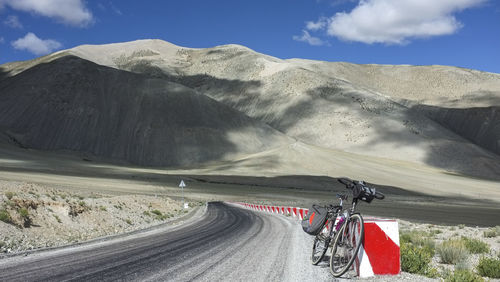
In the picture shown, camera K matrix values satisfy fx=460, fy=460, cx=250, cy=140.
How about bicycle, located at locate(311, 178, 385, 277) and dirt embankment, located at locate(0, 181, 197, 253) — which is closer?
bicycle, located at locate(311, 178, 385, 277)

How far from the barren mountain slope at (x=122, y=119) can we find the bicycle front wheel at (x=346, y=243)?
112529mm

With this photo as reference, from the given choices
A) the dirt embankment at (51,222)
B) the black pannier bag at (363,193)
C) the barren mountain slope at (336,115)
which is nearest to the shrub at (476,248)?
the black pannier bag at (363,193)

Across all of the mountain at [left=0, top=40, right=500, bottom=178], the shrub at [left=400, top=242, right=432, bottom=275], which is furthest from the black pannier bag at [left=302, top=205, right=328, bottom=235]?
the mountain at [left=0, top=40, right=500, bottom=178]

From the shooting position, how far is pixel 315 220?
9109 mm

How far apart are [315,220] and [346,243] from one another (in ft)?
3.89

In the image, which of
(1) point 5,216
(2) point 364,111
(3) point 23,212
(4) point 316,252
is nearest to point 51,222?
(3) point 23,212

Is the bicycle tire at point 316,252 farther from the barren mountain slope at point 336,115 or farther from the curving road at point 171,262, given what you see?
the barren mountain slope at point 336,115

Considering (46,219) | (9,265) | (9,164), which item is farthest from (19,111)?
(9,265)

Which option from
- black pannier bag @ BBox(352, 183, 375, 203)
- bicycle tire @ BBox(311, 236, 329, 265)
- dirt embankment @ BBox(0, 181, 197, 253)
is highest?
black pannier bag @ BBox(352, 183, 375, 203)

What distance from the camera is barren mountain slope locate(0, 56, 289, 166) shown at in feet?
400

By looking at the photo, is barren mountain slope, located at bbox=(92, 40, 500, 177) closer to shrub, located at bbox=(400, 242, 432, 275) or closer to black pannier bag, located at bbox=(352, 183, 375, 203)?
shrub, located at bbox=(400, 242, 432, 275)

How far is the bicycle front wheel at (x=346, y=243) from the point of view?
766 centimetres

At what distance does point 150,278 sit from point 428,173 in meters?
111

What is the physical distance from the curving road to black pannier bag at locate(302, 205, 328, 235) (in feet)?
2.55
